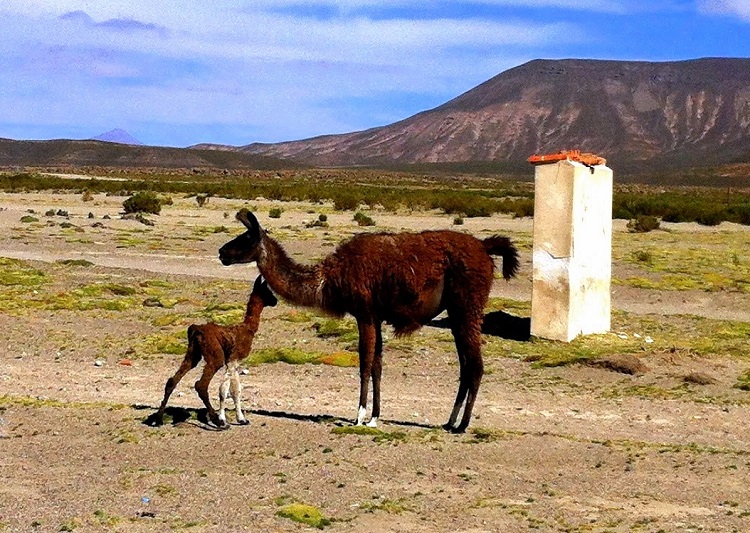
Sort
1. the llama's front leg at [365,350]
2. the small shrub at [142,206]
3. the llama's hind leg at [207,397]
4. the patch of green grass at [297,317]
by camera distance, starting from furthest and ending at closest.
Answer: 1. the small shrub at [142,206]
2. the patch of green grass at [297,317]
3. the llama's front leg at [365,350]
4. the llama's hind leg at [207,397]

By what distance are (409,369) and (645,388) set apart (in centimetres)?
286

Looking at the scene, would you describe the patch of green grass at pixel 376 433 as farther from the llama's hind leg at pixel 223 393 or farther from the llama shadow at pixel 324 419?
the llama's hind leg at pixel 223 393

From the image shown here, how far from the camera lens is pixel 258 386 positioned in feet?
44.1

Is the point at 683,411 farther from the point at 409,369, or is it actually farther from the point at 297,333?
the point at 297,333

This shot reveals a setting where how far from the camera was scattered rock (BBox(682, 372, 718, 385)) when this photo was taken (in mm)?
14227

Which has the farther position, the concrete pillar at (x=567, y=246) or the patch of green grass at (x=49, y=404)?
the concrete pillar at (x=567, y=246)

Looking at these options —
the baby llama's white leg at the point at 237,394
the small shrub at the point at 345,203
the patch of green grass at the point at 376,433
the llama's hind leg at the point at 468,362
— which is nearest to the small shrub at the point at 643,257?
the llama's hind leg at the point at 468,362

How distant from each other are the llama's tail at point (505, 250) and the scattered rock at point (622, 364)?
355 cm

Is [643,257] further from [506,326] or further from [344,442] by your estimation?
[344,442]

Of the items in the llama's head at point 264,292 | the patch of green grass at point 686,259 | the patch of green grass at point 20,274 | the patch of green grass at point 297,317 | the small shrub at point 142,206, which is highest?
the llama's head at point 264,292

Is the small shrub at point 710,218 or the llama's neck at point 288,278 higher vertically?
the llama's neck at point 288,278

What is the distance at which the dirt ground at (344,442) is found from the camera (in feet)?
27.1

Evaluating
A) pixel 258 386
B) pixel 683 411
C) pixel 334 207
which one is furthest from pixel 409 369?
pixel 334 207

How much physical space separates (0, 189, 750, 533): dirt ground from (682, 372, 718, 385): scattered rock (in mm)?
135
